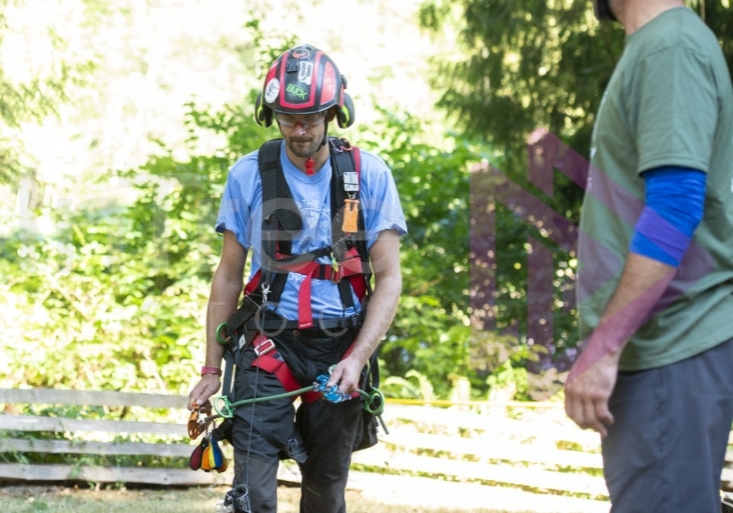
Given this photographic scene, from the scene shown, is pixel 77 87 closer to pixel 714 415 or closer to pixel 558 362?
pixel 558 362

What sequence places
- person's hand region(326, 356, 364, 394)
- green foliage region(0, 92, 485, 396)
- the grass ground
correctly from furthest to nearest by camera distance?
1. green foliage region(0, 92, 485, 396)
2. the grass ground
3. person's hand region(326, 356, 364, 394)

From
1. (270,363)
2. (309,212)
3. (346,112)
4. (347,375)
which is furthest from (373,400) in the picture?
(346,112)

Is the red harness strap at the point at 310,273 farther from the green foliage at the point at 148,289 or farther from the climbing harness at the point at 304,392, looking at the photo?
the green foliage at the point at 148,289

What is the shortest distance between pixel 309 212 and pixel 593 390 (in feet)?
6.50

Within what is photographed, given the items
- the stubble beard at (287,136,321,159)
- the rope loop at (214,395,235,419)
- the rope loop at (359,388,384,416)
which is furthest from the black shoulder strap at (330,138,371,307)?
the rope loop at (214,395,235,419)

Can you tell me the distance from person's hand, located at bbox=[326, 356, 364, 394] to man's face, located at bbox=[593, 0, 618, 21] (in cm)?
187

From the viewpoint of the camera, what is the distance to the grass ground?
661 centimetres

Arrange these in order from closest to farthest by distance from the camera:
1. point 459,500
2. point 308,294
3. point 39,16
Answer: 1. point 308,294
2. point 459,500
3. point 39,16

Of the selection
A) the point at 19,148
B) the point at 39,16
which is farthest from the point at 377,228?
the point at 39,16

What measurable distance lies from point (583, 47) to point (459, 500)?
491cm

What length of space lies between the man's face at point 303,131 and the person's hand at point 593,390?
77.0 inches

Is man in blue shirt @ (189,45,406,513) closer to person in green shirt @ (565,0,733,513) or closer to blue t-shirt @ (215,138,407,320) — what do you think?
blue t-shirt @ (215,138,407,320)

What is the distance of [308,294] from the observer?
13.9 feet

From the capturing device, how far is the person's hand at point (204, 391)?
4.34 meters
